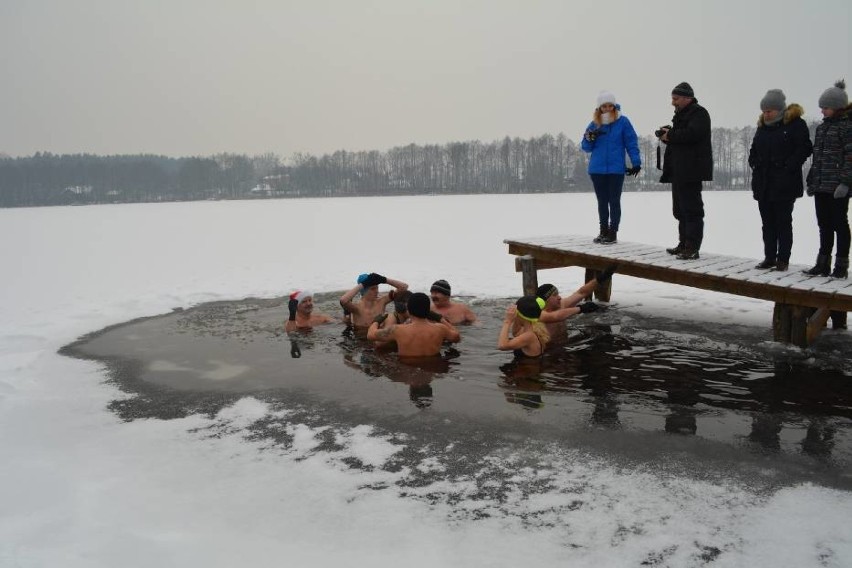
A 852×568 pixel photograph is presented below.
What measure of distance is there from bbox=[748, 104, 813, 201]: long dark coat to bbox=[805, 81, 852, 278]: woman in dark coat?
13 cm

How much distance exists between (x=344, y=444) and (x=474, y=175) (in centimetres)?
10156

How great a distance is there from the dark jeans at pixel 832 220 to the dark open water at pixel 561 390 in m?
1.02

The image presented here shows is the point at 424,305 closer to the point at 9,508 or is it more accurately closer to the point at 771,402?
the point at 771,402

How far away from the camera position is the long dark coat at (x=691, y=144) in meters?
6.68

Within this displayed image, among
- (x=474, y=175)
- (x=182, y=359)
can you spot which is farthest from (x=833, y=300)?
(x=474, y=175)

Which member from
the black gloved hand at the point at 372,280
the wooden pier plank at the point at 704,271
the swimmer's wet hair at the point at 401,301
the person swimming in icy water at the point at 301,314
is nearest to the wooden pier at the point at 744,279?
the wooden pier plank at the point at 704,271

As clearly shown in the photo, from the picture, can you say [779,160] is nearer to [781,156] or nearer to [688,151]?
[781,156]

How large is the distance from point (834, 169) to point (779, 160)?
51cm

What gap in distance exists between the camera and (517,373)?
6.01 meters

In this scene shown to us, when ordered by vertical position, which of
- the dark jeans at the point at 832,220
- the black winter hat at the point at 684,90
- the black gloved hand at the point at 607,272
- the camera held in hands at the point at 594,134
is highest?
the black winter hat at the point at 684,90

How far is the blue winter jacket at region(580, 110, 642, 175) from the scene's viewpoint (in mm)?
7871

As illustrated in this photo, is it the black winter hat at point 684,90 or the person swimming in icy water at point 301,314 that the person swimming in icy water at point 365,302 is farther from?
the black winter hat at point 684,90

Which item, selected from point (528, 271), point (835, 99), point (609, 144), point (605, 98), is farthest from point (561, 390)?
point (605, 98)

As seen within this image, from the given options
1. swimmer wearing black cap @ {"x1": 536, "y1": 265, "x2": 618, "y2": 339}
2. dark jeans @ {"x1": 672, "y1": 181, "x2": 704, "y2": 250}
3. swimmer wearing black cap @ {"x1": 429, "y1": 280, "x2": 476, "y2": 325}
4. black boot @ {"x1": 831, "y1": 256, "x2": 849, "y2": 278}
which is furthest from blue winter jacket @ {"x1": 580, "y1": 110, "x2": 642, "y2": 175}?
black boot @ {"x1": 831, "y1": 256, "x2": 849, "y2": 278}
